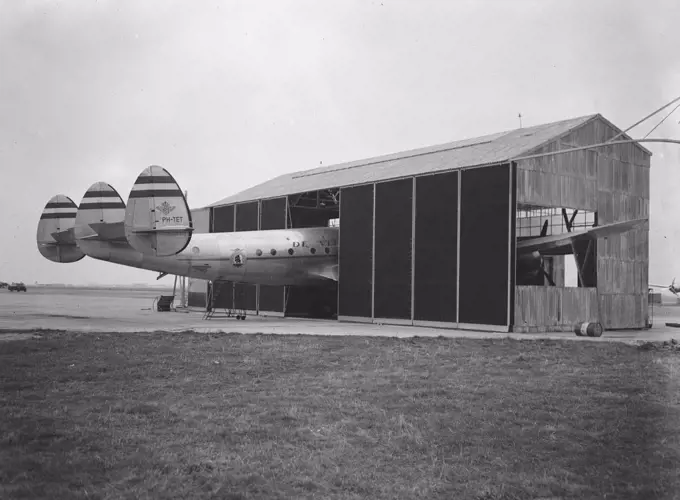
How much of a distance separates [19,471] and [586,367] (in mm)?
14139

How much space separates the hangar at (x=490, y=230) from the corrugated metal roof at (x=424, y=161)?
175 millimetres

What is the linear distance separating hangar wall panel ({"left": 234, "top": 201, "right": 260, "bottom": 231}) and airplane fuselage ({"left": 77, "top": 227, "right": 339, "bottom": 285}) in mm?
6970

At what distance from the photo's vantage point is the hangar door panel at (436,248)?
32.8 meters

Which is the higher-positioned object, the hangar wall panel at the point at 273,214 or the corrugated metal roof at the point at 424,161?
the corrugated metal roof at the point at 424,161

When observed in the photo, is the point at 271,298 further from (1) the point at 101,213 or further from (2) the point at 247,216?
(1) the point at 101,213

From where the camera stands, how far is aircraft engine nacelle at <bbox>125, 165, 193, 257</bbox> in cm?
3141

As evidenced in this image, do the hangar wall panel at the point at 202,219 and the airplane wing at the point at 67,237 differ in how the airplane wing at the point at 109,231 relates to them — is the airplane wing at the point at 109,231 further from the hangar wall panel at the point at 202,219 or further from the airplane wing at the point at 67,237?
the hangar wall panel at the point at 202,219

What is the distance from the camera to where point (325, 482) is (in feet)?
26.0

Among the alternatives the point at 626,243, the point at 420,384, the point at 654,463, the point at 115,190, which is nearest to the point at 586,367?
the point at 420,384

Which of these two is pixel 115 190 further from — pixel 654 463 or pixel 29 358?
pixel 654 463

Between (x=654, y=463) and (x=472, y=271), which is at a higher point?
(x=472, y=271)

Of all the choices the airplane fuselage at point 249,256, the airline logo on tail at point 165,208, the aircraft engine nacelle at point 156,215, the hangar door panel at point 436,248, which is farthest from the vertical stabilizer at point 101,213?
the hangar door panel at point 436,248

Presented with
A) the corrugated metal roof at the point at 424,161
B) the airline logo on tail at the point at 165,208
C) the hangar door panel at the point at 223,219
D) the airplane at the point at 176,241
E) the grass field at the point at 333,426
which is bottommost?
the grass field at the point at 333,426

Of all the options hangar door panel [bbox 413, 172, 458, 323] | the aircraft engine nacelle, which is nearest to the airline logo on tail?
the aircraft engine nacelle
